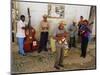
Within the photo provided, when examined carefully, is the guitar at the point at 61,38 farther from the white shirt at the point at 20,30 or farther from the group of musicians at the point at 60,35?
the white shirt at the point at 20,30

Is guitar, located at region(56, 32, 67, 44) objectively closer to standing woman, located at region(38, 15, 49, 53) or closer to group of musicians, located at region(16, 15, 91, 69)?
group of musicians, located at region(16, 15, 91, 69)

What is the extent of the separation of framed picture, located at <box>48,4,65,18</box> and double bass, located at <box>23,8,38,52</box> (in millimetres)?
230

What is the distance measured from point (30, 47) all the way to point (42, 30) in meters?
0.21

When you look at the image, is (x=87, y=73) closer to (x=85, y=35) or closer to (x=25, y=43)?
(x=85, y=35)

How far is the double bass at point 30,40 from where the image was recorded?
201 centimetres

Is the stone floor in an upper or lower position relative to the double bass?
lower

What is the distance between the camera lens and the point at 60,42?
2.12 m

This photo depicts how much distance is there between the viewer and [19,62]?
1979mm

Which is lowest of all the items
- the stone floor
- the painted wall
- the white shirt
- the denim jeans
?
the stone floor

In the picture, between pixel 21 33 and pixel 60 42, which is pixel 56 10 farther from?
pixel 21 33

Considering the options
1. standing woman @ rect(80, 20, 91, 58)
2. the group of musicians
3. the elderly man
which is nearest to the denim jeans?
the group of musicians

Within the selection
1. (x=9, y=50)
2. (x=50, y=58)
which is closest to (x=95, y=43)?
(x=50, y=58)

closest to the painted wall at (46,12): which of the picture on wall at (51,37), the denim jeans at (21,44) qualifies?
the picture on wall at (51,37)

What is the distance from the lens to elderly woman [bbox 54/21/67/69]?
211 centimetres
